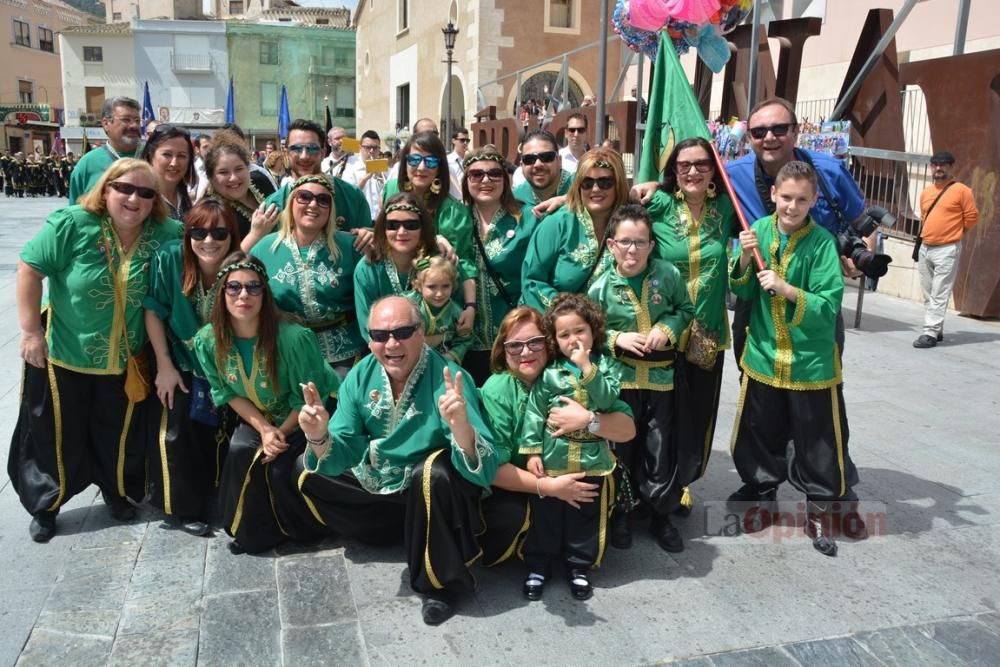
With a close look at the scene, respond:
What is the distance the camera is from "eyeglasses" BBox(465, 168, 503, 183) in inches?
164

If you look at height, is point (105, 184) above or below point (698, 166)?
below

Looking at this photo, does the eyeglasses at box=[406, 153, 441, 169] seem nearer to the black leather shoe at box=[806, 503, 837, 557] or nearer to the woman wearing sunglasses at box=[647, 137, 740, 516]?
the woman wearing sunglasses at box=[647, 137, 740, 516]

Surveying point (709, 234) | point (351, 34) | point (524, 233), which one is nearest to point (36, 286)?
point (524, 233)

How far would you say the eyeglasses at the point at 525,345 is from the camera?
320cm

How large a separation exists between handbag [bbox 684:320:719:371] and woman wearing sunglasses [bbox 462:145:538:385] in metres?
1.02

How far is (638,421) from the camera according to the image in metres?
3.63

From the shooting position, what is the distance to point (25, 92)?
5147 centimetres

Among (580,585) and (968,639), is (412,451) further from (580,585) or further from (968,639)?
(968,639)

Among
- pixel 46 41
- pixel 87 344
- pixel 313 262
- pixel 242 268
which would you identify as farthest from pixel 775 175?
pixel 46 41

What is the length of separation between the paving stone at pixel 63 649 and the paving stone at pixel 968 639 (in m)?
2.95

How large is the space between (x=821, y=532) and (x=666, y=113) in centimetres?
220

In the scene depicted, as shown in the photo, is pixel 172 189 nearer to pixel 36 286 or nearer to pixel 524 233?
pixel 36 286

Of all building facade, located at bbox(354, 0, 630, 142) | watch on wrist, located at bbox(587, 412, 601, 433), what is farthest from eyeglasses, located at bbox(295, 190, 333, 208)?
building facade, located at bbox(354, 0, 630, 142)

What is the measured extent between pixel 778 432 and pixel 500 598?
1519 millimetres
